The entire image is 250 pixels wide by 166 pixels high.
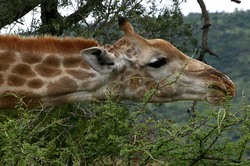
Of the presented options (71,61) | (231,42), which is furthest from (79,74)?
(231,42)

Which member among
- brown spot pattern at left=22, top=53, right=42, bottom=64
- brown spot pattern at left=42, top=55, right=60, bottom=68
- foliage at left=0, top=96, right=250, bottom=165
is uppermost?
brown spot pattern at left=22, top=53, right=42, bottom=64

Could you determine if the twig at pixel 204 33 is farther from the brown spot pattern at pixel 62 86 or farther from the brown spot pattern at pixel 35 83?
the brown spot pattern at pixel 35 83

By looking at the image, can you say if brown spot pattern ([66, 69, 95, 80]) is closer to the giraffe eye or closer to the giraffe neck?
the giraffe neck

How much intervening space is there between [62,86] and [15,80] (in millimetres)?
463

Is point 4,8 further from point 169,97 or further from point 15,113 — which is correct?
point 169,97

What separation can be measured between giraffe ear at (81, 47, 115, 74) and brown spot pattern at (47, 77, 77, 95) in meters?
0.25

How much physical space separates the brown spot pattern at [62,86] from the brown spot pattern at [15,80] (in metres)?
0.26

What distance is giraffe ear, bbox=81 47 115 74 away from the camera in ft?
25.0

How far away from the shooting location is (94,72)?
7.87 meters

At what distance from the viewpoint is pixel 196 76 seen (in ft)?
27.0

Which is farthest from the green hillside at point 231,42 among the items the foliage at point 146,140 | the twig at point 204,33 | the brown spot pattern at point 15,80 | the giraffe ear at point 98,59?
the foliage at point 146,140

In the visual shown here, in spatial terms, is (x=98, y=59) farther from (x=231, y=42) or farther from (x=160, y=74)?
(x=231, y=42)

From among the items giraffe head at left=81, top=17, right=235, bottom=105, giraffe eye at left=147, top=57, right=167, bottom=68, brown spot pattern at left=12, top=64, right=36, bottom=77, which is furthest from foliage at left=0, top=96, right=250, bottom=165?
giraffe eye at left=147, top=57, right=167, bottom=68

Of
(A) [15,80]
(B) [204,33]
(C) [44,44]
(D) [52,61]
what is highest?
(C) [44,44]
